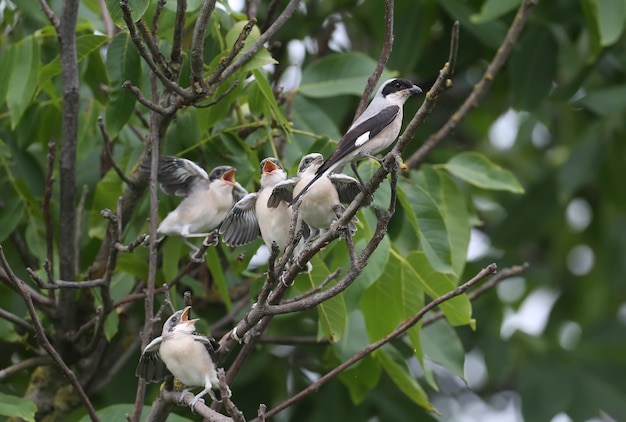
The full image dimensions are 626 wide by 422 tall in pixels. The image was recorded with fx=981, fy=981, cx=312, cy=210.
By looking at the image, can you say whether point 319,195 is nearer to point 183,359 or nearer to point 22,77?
point 183,359

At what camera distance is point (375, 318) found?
4535mm

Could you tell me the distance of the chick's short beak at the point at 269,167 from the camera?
3.78 metres

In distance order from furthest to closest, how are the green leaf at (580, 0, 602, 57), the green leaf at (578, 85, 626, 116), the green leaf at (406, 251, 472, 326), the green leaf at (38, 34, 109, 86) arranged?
1. the green leaf at (578, 85, 626, 116)
2. the green leaf at (580, 0, 602, 57)
3. the green leaf at (38, 34, 109, 86)
4. the green leaf at (406, 251, 472, 326)

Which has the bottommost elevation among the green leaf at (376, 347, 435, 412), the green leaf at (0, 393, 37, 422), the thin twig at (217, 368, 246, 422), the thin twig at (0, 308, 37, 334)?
the green leaf at (376, 347, 435, 412)

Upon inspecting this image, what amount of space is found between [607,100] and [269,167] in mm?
3289

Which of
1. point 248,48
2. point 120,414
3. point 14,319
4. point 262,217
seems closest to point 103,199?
point 14,319

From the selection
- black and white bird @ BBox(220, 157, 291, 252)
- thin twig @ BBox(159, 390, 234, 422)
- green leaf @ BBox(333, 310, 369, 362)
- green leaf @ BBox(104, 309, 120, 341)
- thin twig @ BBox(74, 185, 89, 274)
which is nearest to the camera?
thin twig @ BBox(159, 390, 234, 422)

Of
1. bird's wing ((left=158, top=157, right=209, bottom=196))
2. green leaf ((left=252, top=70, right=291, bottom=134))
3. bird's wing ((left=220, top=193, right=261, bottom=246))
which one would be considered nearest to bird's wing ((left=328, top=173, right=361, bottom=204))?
bird's wing ((left=220, top=193, right=261, bottom=246))

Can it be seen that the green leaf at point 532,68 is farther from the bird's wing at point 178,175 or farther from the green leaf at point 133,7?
the green leaf at point 133,7

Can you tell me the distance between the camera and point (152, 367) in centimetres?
375

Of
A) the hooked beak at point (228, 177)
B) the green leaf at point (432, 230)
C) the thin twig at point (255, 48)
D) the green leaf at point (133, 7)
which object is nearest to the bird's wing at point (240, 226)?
the hooked beak at point (228, 177)

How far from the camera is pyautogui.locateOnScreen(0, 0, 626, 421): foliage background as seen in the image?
15.4 ft

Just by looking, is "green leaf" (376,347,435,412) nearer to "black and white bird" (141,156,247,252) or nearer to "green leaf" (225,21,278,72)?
"black and white bird" (141,156,247,252)

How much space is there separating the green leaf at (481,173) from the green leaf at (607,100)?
1.53 m
